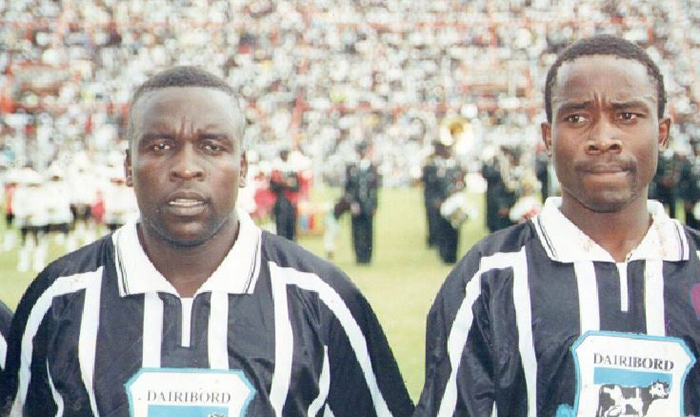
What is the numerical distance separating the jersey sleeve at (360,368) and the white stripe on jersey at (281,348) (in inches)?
4.8

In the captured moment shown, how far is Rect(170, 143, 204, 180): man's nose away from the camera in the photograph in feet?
9.05

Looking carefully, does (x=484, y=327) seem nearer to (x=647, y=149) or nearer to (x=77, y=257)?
(x=647, y=149)

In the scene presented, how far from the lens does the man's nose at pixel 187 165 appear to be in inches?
109

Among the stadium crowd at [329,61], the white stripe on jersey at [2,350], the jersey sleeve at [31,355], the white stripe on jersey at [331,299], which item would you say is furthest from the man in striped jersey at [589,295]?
the stadium crowd at [329,61]

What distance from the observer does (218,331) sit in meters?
2.85

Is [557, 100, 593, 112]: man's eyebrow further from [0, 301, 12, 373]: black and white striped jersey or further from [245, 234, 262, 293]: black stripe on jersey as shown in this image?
[0, 301, 12, 373]: black and white striped jersey

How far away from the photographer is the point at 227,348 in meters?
2.83

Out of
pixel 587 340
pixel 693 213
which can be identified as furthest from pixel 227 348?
pixel 693 213

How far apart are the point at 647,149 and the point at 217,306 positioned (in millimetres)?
1125

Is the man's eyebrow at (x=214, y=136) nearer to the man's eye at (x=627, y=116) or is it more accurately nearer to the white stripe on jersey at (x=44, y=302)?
the white stripe on jersey at (x=44, y=302)

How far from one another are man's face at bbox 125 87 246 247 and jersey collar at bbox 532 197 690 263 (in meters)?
0.80

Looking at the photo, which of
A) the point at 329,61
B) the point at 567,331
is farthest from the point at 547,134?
the point at 329,61

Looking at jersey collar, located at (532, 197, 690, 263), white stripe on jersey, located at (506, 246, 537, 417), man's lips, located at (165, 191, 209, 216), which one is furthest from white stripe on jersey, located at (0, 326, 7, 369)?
jersey collar, located at (532, 197, 690, 263)

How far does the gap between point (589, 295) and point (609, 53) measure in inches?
23.6
